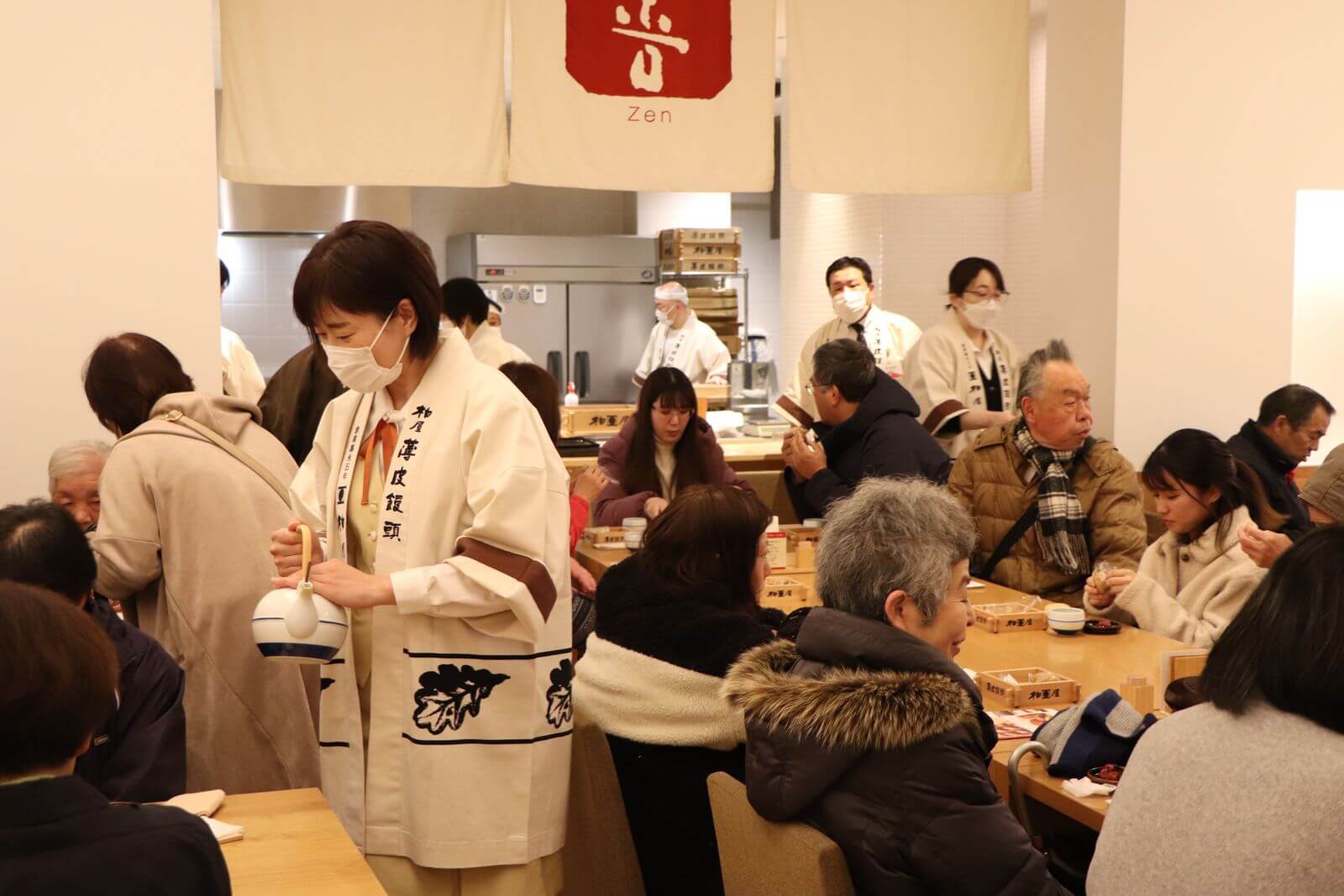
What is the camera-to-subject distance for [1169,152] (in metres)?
5.50

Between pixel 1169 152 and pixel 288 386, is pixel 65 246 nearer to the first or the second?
pixel 288 386

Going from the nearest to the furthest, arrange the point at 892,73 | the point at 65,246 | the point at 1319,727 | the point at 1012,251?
the point at 1319,727
the point at 65,246
the point at 892,73
the point at 1012,251

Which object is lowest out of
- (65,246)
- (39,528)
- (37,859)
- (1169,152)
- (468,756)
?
(468,756)

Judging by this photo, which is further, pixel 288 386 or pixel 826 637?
pixel 288 386

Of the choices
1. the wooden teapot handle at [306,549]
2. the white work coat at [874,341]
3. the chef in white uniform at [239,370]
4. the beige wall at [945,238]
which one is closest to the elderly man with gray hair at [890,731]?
the wooden teapot handle at [306,549]

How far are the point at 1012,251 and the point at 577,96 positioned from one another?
3.50 meters

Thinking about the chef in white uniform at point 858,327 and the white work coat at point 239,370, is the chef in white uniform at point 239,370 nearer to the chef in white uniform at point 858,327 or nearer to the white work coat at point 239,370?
the white work coat at point 239,370

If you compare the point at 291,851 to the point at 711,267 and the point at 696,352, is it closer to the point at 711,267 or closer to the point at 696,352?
the point at 696,352

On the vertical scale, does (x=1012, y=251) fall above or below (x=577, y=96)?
below

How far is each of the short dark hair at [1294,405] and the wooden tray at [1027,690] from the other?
8.94 ft

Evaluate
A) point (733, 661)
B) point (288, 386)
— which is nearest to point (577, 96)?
point (288, 386)

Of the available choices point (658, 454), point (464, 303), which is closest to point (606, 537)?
point (658, 454)

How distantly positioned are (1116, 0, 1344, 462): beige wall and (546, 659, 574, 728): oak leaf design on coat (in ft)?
12.5

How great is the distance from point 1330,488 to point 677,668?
9.77ft
